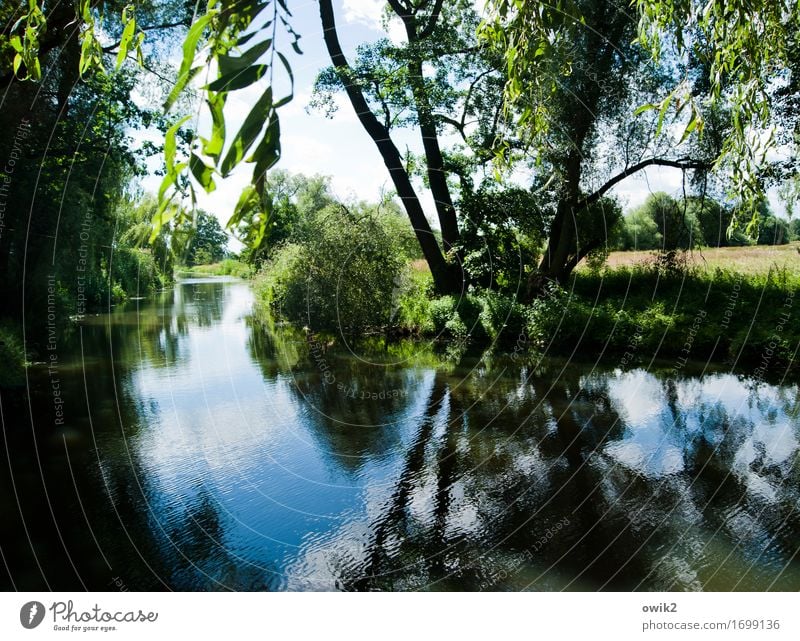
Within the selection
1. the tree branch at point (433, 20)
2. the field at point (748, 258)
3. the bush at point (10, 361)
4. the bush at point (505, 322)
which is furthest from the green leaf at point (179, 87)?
the field at point (748, 258)

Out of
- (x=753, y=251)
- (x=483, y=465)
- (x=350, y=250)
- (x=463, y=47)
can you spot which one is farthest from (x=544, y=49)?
(x=753, y=251)

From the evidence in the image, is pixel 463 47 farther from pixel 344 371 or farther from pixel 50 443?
pixel 50 443

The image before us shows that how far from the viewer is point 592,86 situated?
11.3 meters

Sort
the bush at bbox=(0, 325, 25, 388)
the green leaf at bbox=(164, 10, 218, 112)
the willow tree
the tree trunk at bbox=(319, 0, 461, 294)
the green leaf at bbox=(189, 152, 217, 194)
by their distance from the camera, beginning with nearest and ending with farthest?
1. the green leaf at bbox=(189, 152, 217, 194)
2. the green leaf at bbox=(164, 10, 218, 112)
3. the willow tree
4. the bush at bbox=(0, 325, 25, 388)
5. the tree trunk at bbox=(319, 0, 461, 294)

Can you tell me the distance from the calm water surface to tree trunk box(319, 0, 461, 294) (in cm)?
360

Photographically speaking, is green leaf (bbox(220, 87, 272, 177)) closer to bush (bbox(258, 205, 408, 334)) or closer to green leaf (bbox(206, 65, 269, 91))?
green leaf (bbox(206, 65, 269, 91))

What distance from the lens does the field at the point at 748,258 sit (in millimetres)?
10570

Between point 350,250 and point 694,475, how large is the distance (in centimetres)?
684

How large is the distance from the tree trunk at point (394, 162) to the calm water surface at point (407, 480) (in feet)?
11.8

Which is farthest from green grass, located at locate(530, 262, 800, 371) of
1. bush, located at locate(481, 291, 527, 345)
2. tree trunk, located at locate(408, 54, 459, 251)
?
tree trunk, located at locate(408, 54, 459, 251)

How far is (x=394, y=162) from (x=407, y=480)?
284 inches

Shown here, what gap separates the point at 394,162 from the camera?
A: 11281mm

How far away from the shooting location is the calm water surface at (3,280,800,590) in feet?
13.2

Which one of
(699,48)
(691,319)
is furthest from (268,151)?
(691,319)
